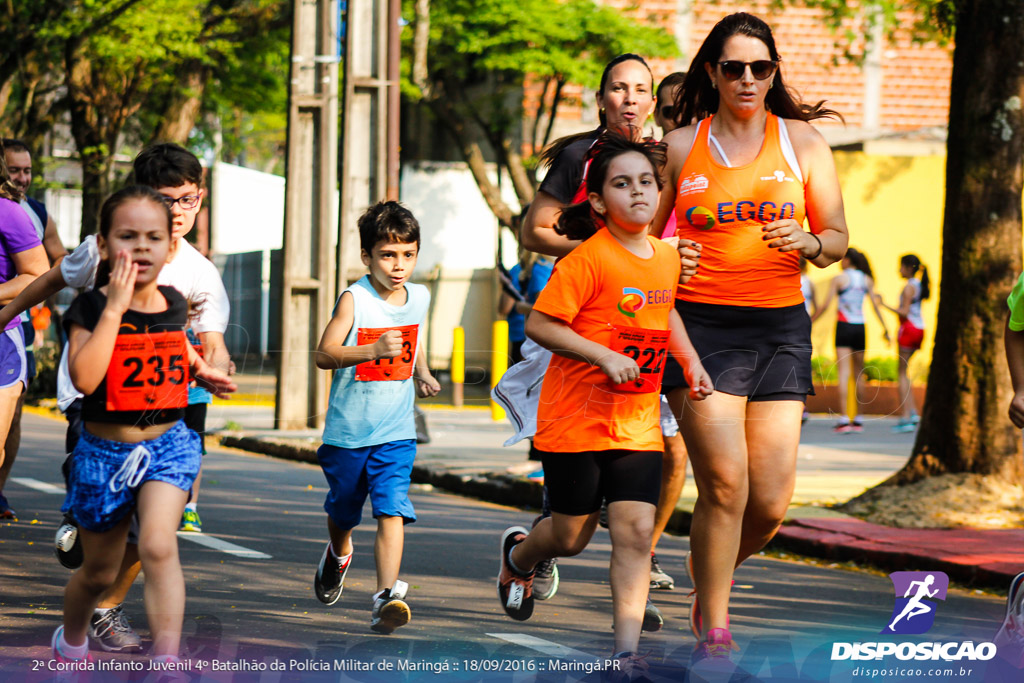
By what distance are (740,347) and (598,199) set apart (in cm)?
70

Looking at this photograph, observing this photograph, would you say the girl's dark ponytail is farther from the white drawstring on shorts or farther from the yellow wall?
the yellow wall

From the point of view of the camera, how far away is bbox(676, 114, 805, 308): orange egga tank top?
473cm

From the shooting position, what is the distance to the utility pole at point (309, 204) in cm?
1437

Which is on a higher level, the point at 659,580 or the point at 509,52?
the point at 509,52

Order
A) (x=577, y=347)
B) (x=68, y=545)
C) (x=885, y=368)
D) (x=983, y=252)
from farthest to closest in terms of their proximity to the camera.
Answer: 1. (x=885, y=368)
2. (x=983, y=252)
3. (x=68, y=545)
4. (x=577, y=347)

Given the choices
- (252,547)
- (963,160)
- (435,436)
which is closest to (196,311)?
(252,547)

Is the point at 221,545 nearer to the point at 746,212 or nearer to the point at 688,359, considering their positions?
the point at 688,359

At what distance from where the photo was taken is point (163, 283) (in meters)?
5.09

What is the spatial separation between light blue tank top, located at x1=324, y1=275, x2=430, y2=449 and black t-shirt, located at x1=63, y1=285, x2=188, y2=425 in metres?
1.42

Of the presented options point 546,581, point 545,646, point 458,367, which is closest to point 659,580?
point 546,581

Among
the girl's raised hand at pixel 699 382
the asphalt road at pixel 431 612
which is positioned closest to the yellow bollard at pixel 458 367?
the asphalt road at pixel 431 612

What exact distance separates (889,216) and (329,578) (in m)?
17.1

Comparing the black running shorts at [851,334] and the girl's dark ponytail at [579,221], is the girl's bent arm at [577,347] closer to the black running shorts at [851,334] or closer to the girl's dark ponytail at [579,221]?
the girl's dark ponytail at [579,221]

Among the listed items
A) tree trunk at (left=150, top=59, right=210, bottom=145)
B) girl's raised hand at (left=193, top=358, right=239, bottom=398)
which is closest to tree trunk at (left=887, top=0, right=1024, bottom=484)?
girl's raised hand at (left=193, top=358, right=239, bottom=398)
